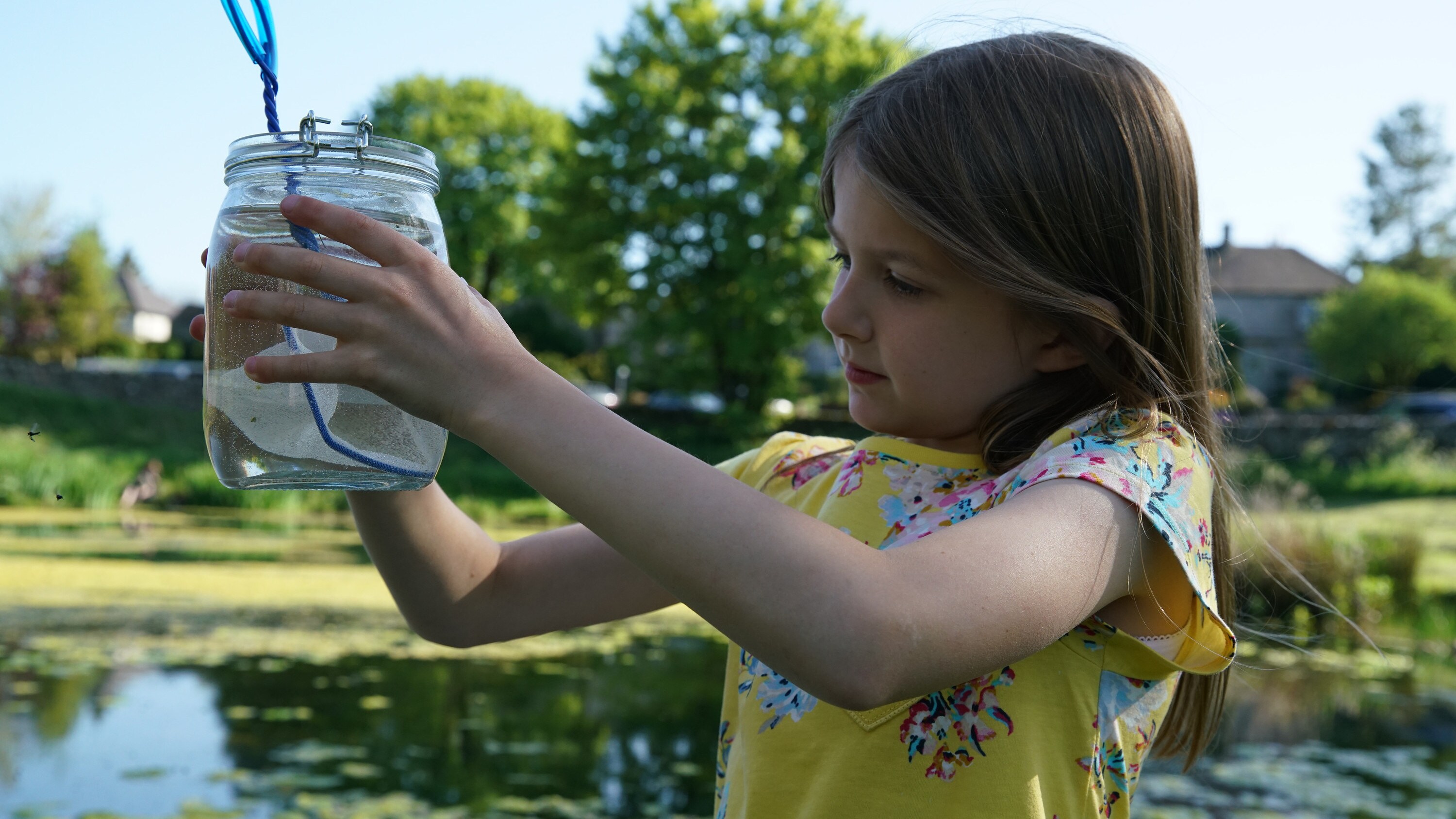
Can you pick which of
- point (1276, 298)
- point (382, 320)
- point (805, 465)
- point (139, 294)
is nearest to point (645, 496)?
point (382, 320)

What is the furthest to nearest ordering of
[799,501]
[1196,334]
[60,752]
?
[60,752] < [799,501] < [1196,334]

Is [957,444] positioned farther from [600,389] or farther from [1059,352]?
[600,389]

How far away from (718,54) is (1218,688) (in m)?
22.3

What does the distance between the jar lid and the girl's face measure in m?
0.44

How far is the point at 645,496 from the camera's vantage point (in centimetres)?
81

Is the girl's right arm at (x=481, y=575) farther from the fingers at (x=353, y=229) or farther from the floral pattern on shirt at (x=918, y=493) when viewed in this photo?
the fingers at (x=353, y=229)

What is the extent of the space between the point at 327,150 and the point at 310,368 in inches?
12.1

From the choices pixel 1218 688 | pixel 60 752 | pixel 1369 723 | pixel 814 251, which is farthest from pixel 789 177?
pixel 1218 688

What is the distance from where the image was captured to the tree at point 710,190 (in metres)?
21.2

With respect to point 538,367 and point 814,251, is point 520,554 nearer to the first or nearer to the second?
point 538,367

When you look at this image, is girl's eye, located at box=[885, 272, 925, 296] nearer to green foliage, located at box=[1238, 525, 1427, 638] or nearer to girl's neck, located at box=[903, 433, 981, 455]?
girl's neck, located at box=[903, 433, 981, 455]

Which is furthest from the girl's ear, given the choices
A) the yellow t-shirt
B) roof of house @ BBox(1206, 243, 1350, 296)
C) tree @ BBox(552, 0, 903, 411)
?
roof of house @ BBox(1206, 243, 1350, 296)

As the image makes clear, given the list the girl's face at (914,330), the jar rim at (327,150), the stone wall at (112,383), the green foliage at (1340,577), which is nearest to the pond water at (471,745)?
the green foliage at (1340,577)

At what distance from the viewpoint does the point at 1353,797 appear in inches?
199
